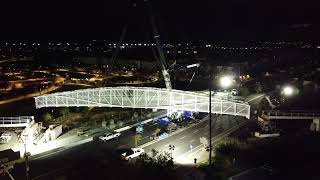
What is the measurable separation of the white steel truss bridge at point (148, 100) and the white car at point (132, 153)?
5.51m

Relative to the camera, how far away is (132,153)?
976 inches

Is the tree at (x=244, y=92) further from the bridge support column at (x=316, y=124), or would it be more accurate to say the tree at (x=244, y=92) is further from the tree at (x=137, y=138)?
the tree at (x=137, y=138)

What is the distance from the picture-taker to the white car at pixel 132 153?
24.2 m

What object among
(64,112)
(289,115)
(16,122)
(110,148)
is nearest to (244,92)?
(289,115)

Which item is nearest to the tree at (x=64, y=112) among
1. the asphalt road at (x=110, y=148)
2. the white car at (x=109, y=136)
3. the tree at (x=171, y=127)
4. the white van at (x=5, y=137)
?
the white car at (x=109, y=136)

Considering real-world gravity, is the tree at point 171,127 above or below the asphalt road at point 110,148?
above

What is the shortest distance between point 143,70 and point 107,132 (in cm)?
→ 3402

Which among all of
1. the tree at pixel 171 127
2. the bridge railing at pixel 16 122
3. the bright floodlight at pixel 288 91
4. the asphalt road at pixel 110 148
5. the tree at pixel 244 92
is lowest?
the asphalt road at pixel 110 148

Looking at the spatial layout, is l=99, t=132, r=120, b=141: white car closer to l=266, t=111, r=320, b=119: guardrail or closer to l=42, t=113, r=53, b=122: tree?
l=42, t=113, r=53, b=122: tree

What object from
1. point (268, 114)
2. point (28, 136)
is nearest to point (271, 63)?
point (268, 114)

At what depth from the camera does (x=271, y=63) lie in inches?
2662

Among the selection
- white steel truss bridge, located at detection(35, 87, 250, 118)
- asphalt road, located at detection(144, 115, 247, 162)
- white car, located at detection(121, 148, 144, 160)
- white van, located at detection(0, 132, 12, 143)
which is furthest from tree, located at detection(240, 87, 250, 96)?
white van, located at detection(0, 132, 12, 143)

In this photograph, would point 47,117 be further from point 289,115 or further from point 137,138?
point 289,115

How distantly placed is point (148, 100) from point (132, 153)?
20.9 ft
